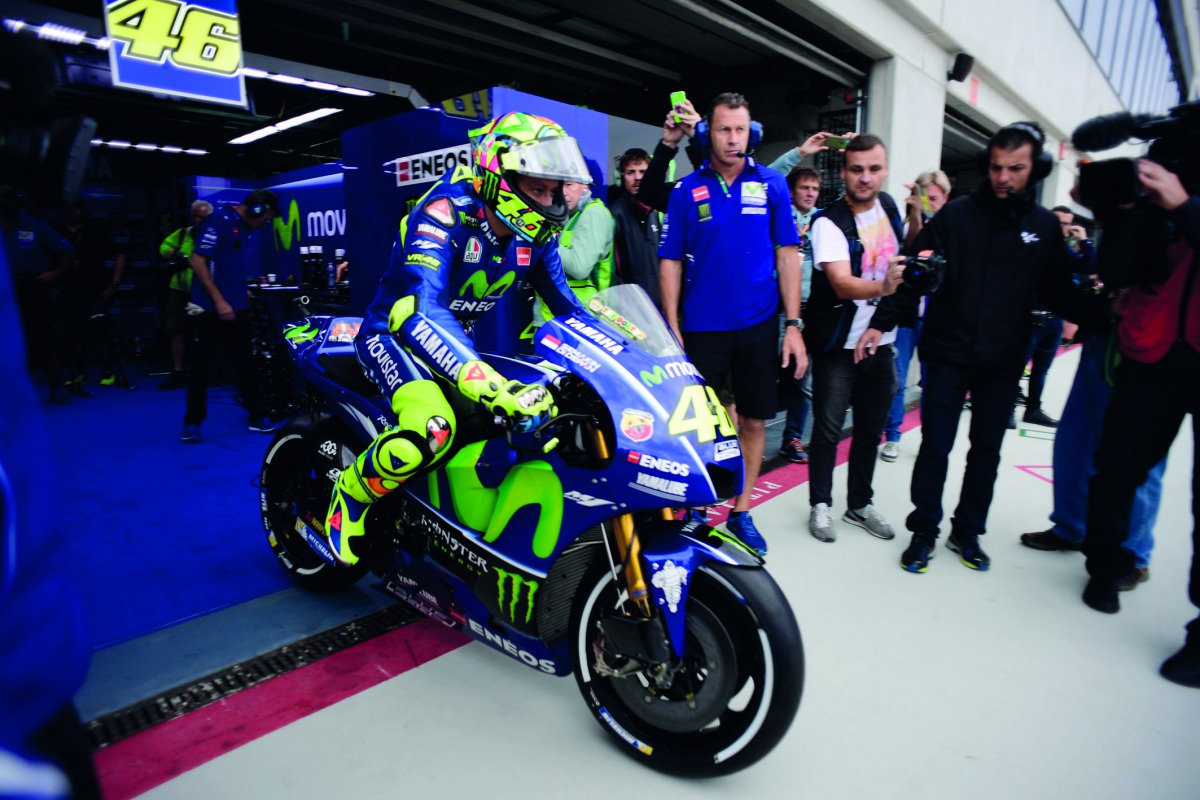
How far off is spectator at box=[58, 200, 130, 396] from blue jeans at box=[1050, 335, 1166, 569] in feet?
31.6

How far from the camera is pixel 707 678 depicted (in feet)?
6.48

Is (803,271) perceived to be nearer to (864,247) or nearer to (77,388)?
(864,247)

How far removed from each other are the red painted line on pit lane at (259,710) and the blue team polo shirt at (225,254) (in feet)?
14.3

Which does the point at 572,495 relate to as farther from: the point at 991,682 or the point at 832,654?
the point at 991,682

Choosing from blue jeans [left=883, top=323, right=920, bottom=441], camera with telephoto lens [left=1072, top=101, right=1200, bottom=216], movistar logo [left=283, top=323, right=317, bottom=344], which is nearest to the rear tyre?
movistar logo [left=283, top=323, right=317, bottom=344]

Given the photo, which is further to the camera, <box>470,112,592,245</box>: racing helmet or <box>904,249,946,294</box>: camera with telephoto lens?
<box>904,249,946,294</box>: camera with telephoto lens

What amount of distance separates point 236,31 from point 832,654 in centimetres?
522

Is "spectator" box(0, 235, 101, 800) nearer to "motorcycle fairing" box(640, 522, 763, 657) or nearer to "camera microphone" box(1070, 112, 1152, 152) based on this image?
"motorcycle fairing" box(640, 522, 763, 657)

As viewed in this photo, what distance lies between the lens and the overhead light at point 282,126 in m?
12.5

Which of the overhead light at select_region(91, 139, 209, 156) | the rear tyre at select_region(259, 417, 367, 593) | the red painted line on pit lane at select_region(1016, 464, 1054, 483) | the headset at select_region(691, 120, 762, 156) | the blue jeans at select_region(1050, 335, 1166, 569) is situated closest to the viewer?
the rear tyre at select_region(259, 417, 367, 593)

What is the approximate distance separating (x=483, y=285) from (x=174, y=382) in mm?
7771

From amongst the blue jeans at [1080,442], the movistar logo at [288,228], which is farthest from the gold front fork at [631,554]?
the movistar logo at [288,228]

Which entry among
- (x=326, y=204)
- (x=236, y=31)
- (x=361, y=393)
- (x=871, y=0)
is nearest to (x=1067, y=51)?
(x=871, y=0)

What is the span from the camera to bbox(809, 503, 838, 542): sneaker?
12.4 feet
